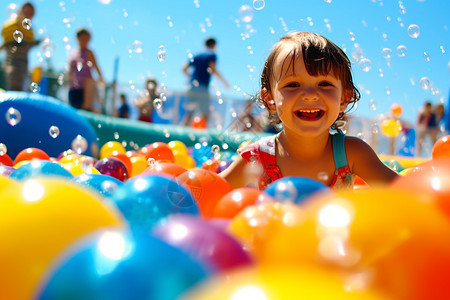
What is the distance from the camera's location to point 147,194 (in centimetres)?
111

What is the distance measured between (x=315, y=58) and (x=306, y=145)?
15.5 inches

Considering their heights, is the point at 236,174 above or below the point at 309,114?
below

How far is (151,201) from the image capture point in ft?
3.60

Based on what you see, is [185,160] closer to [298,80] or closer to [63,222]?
[298,80]

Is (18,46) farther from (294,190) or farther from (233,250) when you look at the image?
(233,250)

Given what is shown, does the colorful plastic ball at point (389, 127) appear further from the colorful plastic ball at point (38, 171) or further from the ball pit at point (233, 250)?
the ball pit at point (233, 250)

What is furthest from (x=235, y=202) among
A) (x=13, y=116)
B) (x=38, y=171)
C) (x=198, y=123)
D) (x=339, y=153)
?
(x=198, y=123)

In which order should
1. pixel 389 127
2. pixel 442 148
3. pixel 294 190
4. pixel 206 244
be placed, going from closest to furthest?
pixel 206 244 < pixel 294 190 < pixel 442 148 < pixel 389 127

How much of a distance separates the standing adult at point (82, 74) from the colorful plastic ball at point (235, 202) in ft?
14.9

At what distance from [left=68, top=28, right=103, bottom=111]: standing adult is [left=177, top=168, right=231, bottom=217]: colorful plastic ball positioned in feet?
13.6

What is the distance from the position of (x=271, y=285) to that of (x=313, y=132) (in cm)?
148

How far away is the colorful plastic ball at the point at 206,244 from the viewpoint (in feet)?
2.08

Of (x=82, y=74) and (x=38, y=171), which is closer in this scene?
(x=38, y=171)

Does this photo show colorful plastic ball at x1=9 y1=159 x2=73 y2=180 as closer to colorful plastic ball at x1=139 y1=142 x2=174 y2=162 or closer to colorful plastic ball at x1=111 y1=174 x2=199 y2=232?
colorful plastic ball at x1=111 y1=174 x2=199 y2=232
